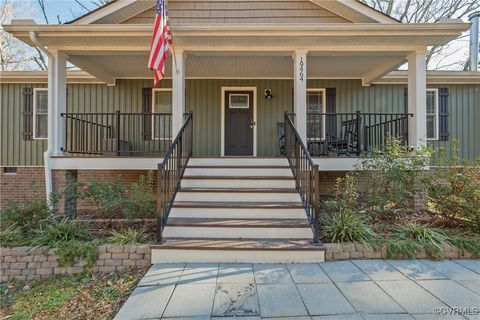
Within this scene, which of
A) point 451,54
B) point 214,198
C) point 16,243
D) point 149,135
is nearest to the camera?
point 16,243

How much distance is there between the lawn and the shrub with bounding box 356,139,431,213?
3688mm

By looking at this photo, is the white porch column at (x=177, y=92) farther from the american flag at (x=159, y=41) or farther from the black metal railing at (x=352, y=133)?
the black metal railing at (x=352, y=133)

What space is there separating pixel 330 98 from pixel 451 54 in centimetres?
1175

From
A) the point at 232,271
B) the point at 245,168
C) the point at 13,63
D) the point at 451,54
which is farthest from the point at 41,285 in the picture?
the point at 451,54

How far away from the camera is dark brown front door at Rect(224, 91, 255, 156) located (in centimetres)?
765

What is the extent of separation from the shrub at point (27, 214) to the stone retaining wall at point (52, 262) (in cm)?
71

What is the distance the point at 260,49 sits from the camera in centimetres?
541

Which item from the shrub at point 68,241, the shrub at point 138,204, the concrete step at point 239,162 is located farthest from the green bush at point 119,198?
the concrete step at point 239,162

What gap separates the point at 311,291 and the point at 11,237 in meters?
4.04

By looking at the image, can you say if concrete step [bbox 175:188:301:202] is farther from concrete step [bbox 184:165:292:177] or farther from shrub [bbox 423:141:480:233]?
shrub [bbox 423:141:480:233]

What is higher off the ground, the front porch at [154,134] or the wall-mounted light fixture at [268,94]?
the wall-mounted light fixture at [268,94]

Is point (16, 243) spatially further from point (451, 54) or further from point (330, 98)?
point (451, 54)

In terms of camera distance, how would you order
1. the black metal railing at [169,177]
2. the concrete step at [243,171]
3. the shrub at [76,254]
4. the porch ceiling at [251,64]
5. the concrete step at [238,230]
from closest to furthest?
the shrub at [76,254] < the black metal railing at [169,177] < the concrete step at [238,230] < the concrete step at [243,171] < the porch ceiling at [251,64]

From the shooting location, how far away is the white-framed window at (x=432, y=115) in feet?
25.1
